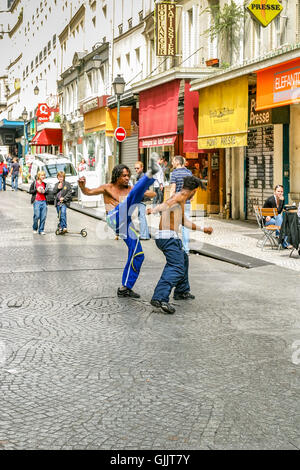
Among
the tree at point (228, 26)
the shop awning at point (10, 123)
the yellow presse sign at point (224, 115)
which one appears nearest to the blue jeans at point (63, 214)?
the yellow presse sign at point (224, 115)

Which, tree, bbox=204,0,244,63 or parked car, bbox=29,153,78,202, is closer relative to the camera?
tree, bbox=204,0,244,63

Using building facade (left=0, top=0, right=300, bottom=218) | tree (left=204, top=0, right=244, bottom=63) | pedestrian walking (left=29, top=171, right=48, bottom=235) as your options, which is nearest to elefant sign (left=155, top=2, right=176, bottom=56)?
building facade (left=0, top=0, right=300, bottom=218)

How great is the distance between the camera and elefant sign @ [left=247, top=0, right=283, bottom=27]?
1734 centimetres

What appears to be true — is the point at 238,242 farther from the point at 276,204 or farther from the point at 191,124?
the point at 191,124

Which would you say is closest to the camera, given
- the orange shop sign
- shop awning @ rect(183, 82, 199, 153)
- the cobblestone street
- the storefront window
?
the cobblestone street

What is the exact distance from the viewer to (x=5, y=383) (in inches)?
223

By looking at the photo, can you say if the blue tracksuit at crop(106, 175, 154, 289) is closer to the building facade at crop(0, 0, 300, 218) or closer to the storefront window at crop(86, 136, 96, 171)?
the building facade at crop(0, 0, 300, 218)

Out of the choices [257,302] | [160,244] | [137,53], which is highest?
[137,53]

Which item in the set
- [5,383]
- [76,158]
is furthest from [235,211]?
[76,158]

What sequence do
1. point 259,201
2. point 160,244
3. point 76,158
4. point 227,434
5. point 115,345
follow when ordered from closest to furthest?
1. point 227,434
2. point 115,345
3. point 160,244
4. point 259,201
5. point 76,158

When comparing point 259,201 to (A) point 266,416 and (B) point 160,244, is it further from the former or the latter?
(A) point 266,416

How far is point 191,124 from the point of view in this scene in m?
22.0

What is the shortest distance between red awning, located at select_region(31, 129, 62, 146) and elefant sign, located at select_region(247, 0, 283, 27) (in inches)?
1373

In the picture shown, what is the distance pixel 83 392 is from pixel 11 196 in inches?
1200
